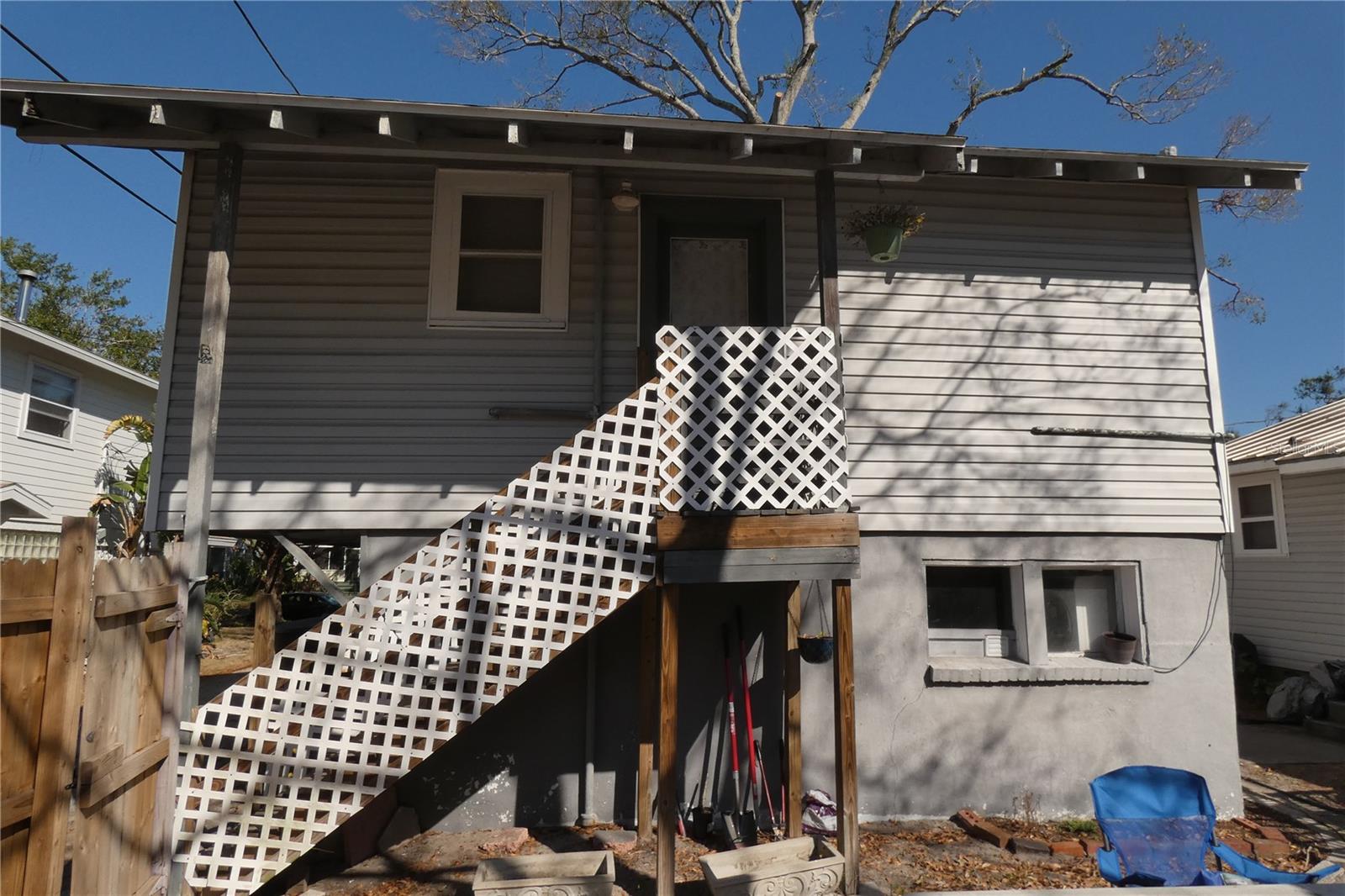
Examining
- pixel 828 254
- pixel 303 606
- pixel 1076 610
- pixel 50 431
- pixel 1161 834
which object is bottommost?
pixel 1161 834

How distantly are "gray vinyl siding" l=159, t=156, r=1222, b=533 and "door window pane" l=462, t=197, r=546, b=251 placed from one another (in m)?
0.33

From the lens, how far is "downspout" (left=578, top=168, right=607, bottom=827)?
5.70 m

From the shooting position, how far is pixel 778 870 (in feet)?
14.0

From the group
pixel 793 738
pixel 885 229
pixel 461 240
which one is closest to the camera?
pixel 793 738

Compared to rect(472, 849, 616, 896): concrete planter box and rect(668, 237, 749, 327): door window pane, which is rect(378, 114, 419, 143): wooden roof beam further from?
rect(472, 849, 616, 896): concrete planter box

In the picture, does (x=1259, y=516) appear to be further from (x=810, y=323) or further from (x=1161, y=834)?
(x=810, y=323)

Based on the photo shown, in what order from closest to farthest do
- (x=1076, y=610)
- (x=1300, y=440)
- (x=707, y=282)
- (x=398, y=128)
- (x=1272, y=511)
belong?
1. (x=398, y=128)
2. (x=1076, y=610)
3. (x=707, y=282)
4. (x=1300, y=440)
5. (x=1272, y=511)

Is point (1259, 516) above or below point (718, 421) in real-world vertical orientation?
below

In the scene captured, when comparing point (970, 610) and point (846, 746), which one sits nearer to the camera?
point (846, 746)

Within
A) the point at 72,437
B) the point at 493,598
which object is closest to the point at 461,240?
the point at 493,598

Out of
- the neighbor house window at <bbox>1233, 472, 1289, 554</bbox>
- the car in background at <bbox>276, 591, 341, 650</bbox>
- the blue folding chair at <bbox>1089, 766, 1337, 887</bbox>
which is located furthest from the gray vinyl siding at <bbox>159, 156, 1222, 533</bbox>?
the car in background at <bbox>276, 591, 341, 650</bbox>

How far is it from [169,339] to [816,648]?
5.48 m

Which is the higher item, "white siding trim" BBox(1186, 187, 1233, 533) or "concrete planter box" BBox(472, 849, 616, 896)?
"white siding trim" BBox(1186, 187, 1233, 533)

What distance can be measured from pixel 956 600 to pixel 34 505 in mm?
16485
